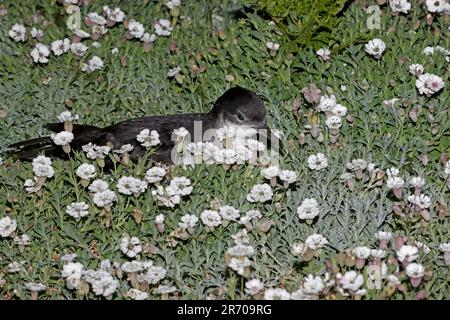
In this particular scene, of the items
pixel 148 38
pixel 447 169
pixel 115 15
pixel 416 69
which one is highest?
pixel 115 15

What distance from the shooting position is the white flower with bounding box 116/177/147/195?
4.93 meters

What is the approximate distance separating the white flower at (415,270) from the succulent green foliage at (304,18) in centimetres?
252

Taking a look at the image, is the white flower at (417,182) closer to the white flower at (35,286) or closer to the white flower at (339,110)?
the white flower at (339,110)

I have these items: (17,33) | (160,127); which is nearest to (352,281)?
(160,127)

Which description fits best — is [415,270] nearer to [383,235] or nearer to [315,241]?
[383,235]

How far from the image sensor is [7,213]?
5.22 meters

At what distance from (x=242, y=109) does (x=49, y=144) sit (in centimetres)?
135

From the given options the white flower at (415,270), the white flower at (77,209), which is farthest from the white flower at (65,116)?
the white flower at (415,270)

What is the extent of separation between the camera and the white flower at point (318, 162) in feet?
16.9

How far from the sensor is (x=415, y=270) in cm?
407

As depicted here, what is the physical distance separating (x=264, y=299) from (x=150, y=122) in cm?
218

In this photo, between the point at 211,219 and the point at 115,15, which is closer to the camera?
the point at 211,219

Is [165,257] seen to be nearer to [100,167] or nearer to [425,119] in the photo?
[100,167]
